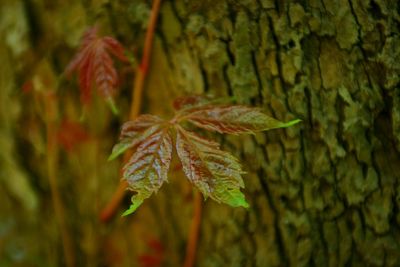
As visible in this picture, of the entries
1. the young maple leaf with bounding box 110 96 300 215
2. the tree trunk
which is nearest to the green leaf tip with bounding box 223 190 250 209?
the young maple leaf with bounding box 110 96 300 215

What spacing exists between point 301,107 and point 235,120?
7.5 inches

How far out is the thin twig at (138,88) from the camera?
0.91m

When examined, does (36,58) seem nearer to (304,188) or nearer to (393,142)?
(304,188)

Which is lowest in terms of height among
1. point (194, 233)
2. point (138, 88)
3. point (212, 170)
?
point (194, 233)

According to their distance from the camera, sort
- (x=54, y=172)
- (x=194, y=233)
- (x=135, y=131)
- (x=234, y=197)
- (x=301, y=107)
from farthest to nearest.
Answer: (x=54, y=172) → (x=194, y=233) → (x=301, y=107) → (x=135, y=131) → (x=234, y=197)

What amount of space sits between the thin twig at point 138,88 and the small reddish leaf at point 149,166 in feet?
0.76

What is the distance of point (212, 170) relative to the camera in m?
0.64

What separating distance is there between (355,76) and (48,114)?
760mm

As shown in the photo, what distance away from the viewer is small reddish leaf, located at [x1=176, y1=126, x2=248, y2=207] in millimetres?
618

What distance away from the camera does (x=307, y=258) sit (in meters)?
0.88

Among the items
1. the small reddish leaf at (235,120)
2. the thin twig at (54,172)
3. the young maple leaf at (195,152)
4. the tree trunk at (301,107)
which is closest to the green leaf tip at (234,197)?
the young maple leaf at (195,152)

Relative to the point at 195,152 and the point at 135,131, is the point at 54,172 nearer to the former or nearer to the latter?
the point at 135,131

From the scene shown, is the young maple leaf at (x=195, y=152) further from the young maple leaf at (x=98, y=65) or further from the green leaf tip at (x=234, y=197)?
the young maple leaf at (x=98, y=65)

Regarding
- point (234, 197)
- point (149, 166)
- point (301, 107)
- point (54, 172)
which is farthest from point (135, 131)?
point (54, 172)
